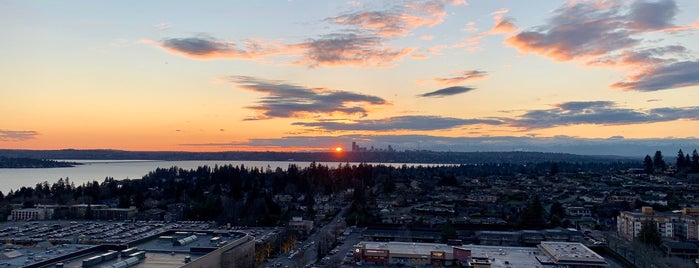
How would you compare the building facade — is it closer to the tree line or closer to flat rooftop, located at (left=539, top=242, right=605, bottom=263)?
flat rooftop, located at (left=539, top=242, right=605, bottom=263)

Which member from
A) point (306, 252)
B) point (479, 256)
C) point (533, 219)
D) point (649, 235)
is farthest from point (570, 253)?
point (306, 252)

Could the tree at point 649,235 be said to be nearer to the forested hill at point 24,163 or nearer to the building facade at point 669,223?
the building facade at point 669,223

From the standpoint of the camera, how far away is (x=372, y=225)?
67.7 feet

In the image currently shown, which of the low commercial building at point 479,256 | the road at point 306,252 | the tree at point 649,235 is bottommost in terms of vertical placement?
the road at point 306,252

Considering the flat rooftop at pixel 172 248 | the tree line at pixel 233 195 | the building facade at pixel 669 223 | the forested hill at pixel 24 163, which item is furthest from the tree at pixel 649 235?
the forested hill at pixel 24 163

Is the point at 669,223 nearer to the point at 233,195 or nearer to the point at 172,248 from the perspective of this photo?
the point at 172,248

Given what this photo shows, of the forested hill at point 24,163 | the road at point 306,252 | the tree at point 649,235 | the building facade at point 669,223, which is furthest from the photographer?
the forested hill at point 24,163

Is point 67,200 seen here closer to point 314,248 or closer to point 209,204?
point 209,204

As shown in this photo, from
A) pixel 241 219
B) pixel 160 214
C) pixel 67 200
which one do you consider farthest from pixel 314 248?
pixel 67 200

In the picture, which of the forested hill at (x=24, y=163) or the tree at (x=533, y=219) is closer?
the tree at (x=533, y=219)

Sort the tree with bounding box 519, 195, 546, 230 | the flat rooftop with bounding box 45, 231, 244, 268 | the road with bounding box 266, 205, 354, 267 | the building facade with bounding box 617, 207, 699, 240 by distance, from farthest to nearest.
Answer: the tree with bounding box 519, 195, 546, 230, the building facade with bounding box 617, 207, 699, 240, the road with bounding box 266, 205, 354, 267, the flat rooftop with bounding box 45, 231, 244, 268

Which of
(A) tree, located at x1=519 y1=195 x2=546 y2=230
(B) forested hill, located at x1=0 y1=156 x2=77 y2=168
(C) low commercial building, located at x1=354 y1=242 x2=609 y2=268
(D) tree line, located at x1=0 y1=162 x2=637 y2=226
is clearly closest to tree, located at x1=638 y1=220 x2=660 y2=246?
(C) low commercial building, located at x1=354 y1=242 x2=609 y2=268

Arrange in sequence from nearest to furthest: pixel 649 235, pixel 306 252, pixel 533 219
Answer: pixel 306 252, pixel 649 235, pixel 533 219

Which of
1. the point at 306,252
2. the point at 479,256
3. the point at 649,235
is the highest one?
the point at 649,235
